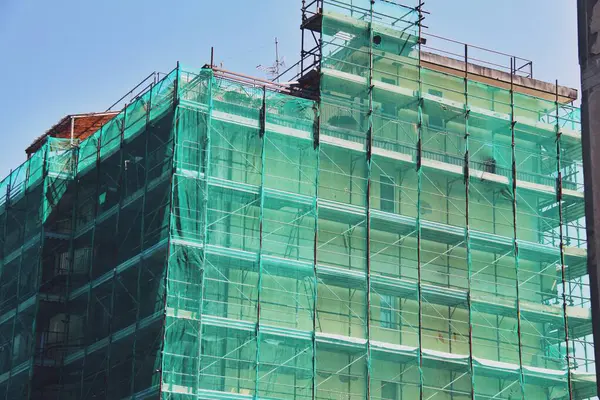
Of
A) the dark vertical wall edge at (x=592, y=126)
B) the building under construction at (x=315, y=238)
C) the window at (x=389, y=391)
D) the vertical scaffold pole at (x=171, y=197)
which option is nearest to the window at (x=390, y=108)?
the building under construction at (x=315, y=238)

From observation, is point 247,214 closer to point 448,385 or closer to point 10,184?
point 448,385

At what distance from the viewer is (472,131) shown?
4922 cm

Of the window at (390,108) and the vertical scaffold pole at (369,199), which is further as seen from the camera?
the window at (390,108)

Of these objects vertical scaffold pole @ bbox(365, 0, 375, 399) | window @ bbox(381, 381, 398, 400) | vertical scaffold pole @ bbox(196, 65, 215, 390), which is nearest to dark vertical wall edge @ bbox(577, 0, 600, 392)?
vertical scaffold pole @ bbox(196, 65, 215, 390)

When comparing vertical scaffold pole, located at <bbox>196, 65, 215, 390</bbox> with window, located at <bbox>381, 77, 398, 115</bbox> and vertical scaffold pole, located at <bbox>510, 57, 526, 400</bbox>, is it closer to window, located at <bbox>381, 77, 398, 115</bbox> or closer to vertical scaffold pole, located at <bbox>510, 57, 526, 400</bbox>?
window, located at <bbox>381, 77, 398, 115</bbox>

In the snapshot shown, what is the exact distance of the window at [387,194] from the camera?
4628cm

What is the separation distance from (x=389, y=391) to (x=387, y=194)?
729 centimetres

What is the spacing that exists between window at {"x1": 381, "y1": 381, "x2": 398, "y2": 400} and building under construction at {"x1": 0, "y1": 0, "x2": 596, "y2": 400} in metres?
0.09

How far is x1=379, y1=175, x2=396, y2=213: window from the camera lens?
46281 millimetres

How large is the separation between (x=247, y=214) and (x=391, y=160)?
6.41m

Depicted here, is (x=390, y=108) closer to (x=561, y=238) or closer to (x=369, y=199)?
(x=369, y=199)

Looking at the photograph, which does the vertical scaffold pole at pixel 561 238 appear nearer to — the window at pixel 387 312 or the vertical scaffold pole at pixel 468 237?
the vertical scaffold pole at pixel 468 237

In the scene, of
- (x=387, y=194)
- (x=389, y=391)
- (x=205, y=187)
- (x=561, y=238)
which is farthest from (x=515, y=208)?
(x=205, y=187)

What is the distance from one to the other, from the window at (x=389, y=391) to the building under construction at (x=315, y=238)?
94mm
